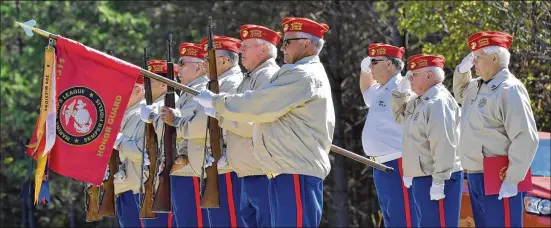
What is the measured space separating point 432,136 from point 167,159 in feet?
7.53

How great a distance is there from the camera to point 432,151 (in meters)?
11.7

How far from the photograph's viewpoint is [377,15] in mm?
25000

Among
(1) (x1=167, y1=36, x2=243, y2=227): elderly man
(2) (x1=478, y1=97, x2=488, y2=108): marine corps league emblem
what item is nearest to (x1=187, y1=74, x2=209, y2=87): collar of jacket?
(1) (x1=167, y1=36, x2=243, y2=227): elderly man

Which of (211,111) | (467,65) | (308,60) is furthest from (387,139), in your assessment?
Result: (211,111)

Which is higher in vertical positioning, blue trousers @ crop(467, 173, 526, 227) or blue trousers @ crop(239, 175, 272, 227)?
blue trousers @ crop(239, 175, 272, 227)

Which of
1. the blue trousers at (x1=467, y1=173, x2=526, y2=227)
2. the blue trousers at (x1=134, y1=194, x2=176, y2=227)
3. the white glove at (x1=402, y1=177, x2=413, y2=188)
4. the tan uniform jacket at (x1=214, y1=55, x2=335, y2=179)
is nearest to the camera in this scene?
the tan uniform jacket at (x1=214, y1=55, x2=335, y2=179)

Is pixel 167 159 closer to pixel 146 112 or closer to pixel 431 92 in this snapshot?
pixel 146 112

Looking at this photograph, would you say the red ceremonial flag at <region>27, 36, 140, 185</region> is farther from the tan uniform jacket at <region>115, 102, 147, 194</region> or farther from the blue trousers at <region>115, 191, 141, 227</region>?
the blue trousers at <region>115, 191, 141, 227</region>

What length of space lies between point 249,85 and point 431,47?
6668mm

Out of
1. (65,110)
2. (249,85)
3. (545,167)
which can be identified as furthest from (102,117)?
(545,167)

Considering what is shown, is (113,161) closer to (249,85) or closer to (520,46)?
(249,85)

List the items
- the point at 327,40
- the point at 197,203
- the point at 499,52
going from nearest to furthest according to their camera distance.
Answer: the point at 499,52 → the point at 197,203 → the point at 327,40

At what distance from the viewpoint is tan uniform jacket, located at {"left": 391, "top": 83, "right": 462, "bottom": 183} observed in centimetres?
1155

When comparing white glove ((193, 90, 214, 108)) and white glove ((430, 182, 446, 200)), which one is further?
white glove ((430, 182, 446, 200))
